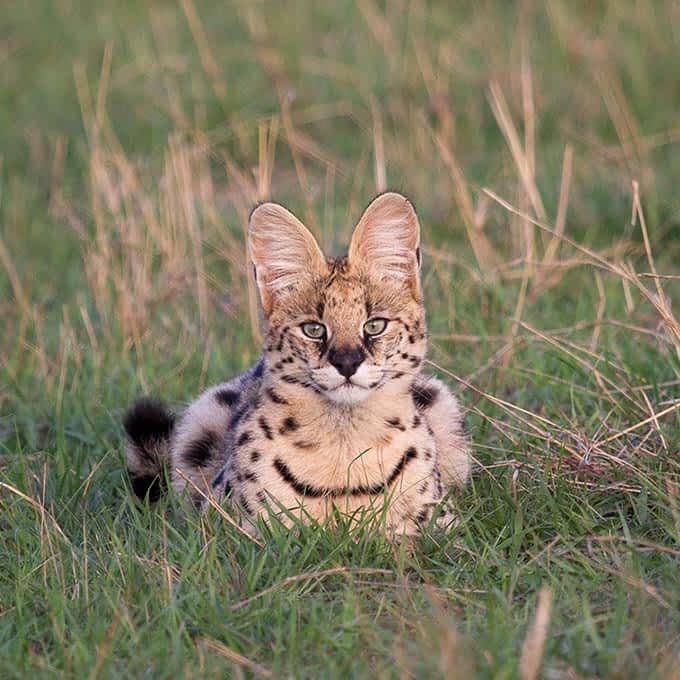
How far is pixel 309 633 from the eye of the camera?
3.79 m

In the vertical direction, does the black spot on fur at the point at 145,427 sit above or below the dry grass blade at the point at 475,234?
below

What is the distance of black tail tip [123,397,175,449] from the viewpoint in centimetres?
516

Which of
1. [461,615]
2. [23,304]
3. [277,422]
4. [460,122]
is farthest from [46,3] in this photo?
[461,615]

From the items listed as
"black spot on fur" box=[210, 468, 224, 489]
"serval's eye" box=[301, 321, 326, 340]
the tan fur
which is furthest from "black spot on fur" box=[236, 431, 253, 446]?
"serval's eye" box=[301, 321, 326, 340]

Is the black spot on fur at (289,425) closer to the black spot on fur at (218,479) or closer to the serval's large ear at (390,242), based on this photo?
the black spot on fur at (218,479)

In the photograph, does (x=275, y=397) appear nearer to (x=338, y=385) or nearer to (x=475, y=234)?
(x=338, y=385)

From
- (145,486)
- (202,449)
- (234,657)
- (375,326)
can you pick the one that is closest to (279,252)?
(375,326)

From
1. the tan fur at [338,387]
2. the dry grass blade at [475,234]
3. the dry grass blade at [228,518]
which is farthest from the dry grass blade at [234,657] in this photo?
the dry grass blade at [475,234]

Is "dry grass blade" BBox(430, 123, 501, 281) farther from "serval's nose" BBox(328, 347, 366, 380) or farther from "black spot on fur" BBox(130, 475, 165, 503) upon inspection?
"serval's nose" BBox(328, 347, 366, 380)

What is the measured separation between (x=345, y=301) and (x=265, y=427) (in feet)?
1.63

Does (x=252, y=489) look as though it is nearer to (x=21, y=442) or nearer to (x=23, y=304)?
(x=21, y=442)

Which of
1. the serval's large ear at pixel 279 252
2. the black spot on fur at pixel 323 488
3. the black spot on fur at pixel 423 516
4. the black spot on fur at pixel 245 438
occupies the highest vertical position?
the serval's large ear at pixel 279 252

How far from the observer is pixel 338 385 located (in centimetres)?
436

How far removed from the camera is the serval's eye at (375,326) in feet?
14.9
